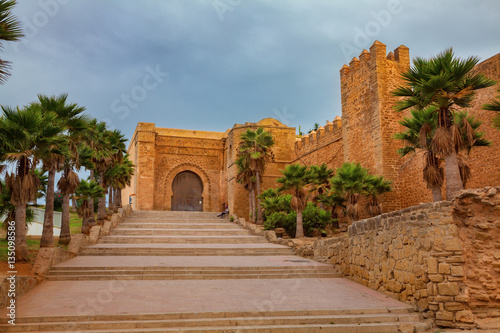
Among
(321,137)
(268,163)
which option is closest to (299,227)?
(321,137)

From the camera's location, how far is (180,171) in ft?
88.6

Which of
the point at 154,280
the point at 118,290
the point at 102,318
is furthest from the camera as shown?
the point at 154,280

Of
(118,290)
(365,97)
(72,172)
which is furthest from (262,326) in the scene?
(365,97)

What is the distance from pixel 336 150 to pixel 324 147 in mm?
1266

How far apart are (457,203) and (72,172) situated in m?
10.5

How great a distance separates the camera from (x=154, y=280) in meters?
7.48

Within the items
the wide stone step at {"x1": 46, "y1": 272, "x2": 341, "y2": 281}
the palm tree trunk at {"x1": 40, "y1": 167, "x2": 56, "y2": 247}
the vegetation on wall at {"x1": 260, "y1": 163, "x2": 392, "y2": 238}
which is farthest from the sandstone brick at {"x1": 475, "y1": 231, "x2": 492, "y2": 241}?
the palm tree trunk at {"x1": 40, "y1": 167, "x2": 56, "y2": 247}

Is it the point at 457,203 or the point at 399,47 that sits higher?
the point at 399,47

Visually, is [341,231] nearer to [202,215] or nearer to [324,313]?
[202,215]

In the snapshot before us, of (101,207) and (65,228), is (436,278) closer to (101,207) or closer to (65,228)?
(65,228)

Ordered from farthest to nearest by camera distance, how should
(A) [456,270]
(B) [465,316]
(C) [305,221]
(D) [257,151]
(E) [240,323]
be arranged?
(D) [257,151] → (C) [305,221] → (E) [240,323] → (A) [456,270] → (B) [465,316]

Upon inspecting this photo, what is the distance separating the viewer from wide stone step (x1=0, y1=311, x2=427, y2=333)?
4617 millimetres

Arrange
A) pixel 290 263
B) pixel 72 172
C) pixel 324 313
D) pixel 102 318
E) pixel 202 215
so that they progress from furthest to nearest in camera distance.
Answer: pixel 202 215
pixel 72 172
pixel 290 263
pixel 324 313
pixel 102 318

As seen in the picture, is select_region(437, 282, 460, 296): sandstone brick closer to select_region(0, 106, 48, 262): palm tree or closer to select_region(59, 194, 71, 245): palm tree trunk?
select_region(0, 106, 48, 262): palm tree
